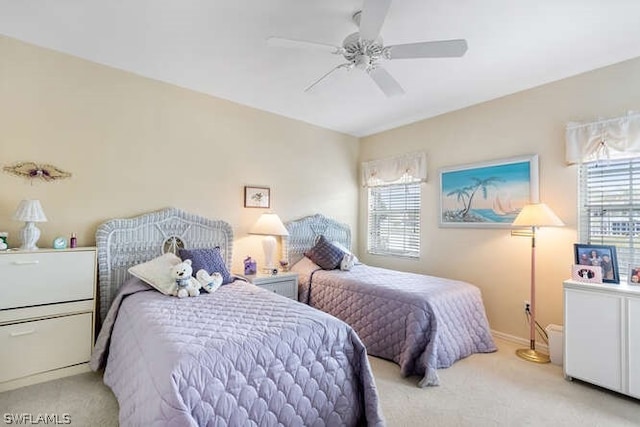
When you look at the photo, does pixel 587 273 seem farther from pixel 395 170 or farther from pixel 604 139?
pixel 395 170

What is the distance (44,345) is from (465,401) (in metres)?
3.08

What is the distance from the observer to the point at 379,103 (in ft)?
12.1

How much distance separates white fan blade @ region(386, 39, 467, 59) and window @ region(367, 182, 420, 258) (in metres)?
2.32

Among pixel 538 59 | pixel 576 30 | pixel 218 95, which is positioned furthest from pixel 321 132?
pixel 576 30

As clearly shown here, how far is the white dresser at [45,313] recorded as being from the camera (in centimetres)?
220

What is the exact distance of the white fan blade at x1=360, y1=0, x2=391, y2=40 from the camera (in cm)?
163

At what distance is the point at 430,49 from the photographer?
195 cm

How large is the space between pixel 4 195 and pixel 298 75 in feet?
8.51

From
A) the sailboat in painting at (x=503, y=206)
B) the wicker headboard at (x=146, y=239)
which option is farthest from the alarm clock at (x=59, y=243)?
the sailboat in painting at (x=503, y=206)

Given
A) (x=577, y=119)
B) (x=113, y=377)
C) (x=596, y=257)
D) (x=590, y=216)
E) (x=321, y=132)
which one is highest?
(x=321, y=132)

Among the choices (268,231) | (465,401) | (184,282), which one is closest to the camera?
(465,401)

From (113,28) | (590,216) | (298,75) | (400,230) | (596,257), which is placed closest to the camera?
(113,28)

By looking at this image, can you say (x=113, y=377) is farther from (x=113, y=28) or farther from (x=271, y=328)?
(x=113, y=28)

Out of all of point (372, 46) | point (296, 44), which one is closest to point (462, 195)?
point (372, 46)
